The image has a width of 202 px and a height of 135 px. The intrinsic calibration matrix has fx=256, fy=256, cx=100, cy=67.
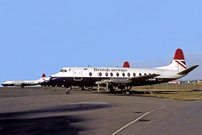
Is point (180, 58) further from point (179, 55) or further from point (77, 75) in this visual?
point (77, 75)

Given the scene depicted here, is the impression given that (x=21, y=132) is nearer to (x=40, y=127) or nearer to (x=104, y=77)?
(x=40, y=127)

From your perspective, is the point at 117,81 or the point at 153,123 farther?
the point at 117,81

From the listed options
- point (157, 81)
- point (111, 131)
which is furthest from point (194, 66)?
point (111, 131)

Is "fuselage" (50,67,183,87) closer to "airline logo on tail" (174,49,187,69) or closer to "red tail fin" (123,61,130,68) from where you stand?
"airline logo on tail" (174,49,187,69)

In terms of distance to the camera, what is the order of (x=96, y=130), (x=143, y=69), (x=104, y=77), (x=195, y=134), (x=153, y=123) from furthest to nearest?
(x=143, y=69) < (x=104, y=77) < (x=153, y=123) < (x=96, y=130) < (x=195, y=134)

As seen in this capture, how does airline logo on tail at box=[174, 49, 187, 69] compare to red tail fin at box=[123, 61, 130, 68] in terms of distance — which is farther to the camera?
red tail fin at box=[123, 61, 130, 68]

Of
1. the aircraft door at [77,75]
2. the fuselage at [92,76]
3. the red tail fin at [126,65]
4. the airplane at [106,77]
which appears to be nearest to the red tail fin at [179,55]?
the airplane at [106,77]

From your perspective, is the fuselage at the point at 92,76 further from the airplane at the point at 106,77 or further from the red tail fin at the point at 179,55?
the red tail fin at the point at 179,55

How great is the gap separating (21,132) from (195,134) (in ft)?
20.7

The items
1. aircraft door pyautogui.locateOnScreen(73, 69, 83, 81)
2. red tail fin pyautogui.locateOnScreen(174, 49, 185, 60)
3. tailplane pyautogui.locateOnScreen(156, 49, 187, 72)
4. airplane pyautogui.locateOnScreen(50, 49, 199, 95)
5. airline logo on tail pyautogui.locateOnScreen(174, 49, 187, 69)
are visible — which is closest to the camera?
airplane pyautogui.locateOnScreen(50, 49, 199, 95)

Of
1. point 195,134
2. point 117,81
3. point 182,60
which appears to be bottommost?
point 195,134

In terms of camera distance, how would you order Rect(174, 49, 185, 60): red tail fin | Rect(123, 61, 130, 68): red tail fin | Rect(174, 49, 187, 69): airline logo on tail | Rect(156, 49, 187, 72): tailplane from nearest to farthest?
Rect(156, 49, 187, 72): tailplane
Rect(174, 49, 187, 69): airline logo on tail
Rect(174, 49, 185, 60): red tail fin
Rect(123, 61, 130, 68): red tail fin

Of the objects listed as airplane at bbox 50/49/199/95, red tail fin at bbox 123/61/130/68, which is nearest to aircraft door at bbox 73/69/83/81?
airplane at bbox 50/49/199/95

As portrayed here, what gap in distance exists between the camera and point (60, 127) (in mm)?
10469
